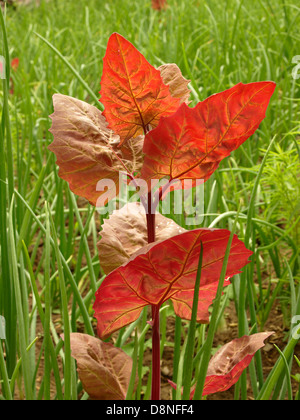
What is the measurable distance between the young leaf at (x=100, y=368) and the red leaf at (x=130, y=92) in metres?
0.18

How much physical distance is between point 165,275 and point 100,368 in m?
0.11

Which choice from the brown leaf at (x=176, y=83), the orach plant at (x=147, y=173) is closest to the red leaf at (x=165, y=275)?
the orach plant at (x=147, y=173)

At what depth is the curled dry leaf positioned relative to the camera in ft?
1.31

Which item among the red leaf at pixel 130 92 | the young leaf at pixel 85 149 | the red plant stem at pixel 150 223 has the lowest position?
the red plant stem at pixel 150 223

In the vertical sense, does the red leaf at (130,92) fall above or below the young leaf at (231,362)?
above

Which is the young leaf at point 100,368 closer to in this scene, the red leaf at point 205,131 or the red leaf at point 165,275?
the red leaf at point 165,275

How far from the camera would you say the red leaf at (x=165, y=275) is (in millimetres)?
340

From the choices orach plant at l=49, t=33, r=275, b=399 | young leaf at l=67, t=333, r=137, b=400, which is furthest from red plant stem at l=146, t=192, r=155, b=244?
young leaf at l=67, t=333, r=137, b=400

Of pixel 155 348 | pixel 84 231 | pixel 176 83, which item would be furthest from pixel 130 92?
pixel 84 231

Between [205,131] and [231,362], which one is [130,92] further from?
[231,362]

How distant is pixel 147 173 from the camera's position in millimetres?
361

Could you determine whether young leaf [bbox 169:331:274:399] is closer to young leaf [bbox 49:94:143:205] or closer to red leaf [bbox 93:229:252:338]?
red leaf [bbox 93:229:252:338]
